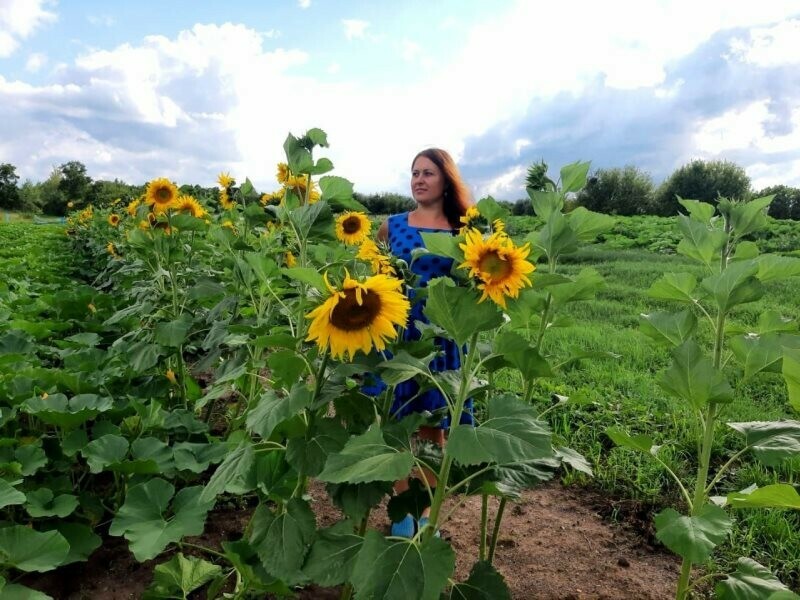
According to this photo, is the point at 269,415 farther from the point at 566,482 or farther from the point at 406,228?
the point at 566,482

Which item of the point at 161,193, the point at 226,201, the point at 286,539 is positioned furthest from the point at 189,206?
the point at 286,539

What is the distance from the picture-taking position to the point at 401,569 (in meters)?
1.26

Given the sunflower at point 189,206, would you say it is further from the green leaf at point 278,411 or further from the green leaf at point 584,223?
the green leaf at point 584,223

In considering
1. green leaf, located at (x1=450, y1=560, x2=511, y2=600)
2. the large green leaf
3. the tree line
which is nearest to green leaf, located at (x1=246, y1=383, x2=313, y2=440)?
the large green leaf

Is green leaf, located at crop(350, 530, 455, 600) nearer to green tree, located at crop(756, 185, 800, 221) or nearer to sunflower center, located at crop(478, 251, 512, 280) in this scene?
sunflower center, located at crop(478, 251, 512, 280)

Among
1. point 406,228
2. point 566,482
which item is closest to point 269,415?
point 406,228

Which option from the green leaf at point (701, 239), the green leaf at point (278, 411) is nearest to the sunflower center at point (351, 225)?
the green leaf at point (278, 411)

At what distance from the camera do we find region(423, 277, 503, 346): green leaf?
1.33 metres

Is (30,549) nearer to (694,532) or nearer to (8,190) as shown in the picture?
(694,532)

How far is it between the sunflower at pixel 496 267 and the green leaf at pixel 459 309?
0.08 ft

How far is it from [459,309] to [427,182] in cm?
192

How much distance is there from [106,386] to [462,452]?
7.76ft

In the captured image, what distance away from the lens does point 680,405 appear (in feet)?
12.5

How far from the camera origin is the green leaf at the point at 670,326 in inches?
64.9
